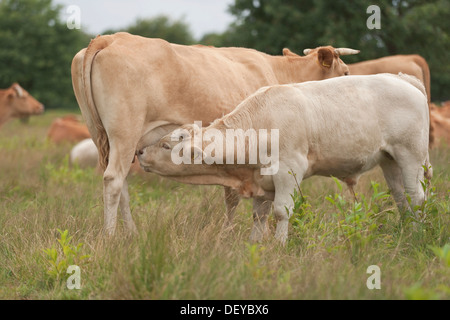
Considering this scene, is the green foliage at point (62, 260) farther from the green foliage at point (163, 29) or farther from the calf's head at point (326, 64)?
the green foliage at point (163, 29)

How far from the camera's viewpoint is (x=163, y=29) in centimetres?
5234

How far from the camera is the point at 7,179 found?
8336mm

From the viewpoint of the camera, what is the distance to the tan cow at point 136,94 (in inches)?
201

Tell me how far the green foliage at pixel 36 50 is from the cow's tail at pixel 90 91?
93.3 ft

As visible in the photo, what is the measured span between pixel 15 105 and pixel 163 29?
125 ft

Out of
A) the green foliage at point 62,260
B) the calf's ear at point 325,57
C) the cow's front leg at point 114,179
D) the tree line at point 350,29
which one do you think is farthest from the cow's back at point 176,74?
the tree line at point 350,29

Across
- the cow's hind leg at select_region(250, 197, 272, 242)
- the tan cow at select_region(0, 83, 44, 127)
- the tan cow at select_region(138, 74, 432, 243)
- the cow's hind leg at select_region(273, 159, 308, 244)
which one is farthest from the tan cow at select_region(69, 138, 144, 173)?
the cow's hind leg at select_region(273, 159, 308, 244)

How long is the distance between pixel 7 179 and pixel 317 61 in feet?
15.5

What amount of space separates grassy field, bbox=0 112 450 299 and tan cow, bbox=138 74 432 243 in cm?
36

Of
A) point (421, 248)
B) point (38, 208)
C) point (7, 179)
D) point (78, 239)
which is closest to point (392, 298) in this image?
point (421, 248)

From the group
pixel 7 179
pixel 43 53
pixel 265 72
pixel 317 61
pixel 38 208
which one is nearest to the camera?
pixel 38 208

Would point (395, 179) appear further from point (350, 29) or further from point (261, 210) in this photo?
point (350, 29)

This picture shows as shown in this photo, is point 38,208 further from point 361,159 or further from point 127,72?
point 361,159
